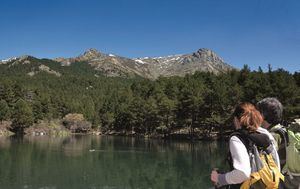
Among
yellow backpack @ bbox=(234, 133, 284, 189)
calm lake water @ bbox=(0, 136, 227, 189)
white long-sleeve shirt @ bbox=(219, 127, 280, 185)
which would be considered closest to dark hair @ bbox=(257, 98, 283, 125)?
yellow backpack @ bbox=(234, 133, 284, 189)

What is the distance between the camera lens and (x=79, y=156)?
132 feet

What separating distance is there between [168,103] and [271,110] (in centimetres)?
6465

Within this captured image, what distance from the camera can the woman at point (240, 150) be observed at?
443 centimetres

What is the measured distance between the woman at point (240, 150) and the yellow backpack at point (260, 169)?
0.07m

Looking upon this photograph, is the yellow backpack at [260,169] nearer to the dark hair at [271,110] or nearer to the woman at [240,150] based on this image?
the woman at [240,150]

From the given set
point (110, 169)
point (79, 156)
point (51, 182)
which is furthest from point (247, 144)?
point (79, 156)

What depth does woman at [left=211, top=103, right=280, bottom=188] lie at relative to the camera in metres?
4.43

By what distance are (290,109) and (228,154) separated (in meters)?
43.4

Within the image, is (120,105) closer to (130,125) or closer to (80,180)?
(130,125)

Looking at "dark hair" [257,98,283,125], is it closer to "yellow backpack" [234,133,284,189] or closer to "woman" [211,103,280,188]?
"woman" [211,103,280,188]

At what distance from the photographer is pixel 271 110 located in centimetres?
538

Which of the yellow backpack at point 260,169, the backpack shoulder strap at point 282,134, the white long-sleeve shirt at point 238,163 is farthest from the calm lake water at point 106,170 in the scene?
the white long-sleeve shirt at point 238,163

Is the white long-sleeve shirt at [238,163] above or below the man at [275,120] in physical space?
below

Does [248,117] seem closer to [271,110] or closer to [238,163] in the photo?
[238,163]
